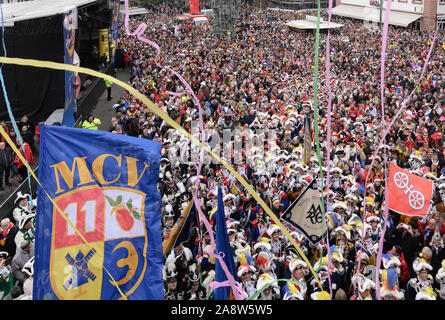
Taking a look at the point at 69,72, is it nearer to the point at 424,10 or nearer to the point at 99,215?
the point at 99,215

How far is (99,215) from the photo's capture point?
466 centimetres

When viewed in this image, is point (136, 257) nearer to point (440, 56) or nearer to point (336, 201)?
point (336, 201)

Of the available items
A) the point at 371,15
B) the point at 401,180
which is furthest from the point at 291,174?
the point at 371,15

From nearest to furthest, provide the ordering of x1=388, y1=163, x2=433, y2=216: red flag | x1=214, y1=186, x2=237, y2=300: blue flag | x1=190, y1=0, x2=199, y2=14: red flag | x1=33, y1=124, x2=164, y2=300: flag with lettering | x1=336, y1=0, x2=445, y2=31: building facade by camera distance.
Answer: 1. x1=33, y1=124, x2=164, y2=300: flag with lettering
2. x1=214, y1=186, x2=237, y2=300: blue flag
3. x1=388, y1=163, x2=433, y2=216: red flag
4. x1=336, y1=0, x2=445, y2=31: building facade
5. x1=190, y1=0, x2=199, y2=14: red flag

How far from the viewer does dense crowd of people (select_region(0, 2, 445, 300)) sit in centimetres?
696

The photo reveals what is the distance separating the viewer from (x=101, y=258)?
179 inches

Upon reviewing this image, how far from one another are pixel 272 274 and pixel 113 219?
335cm

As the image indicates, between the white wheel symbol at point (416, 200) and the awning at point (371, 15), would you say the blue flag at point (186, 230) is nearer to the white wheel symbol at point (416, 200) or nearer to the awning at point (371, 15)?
the white wheel symbol at point (416, 200)

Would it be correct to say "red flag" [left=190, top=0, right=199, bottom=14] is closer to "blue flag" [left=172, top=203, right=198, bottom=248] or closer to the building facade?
the building facade

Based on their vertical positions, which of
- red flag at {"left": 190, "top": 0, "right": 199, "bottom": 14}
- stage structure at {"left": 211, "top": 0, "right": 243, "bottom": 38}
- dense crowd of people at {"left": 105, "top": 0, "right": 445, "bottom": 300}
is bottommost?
dense crowd of people at {"left": 105, "top": 0, "right": 445, "bottom": 300}

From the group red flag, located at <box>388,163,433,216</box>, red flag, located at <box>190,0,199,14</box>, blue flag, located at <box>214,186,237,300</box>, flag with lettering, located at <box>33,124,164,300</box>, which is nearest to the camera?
flag with lettering, located at <box>33,124,164,300</box>

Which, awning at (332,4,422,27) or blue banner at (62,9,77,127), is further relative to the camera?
awning at (332,4,422,27)

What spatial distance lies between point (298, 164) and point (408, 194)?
2.91 metres

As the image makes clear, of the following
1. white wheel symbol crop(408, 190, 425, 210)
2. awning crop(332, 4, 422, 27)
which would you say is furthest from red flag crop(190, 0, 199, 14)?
white wheel symbol crop(408, 190, 425, 210)
